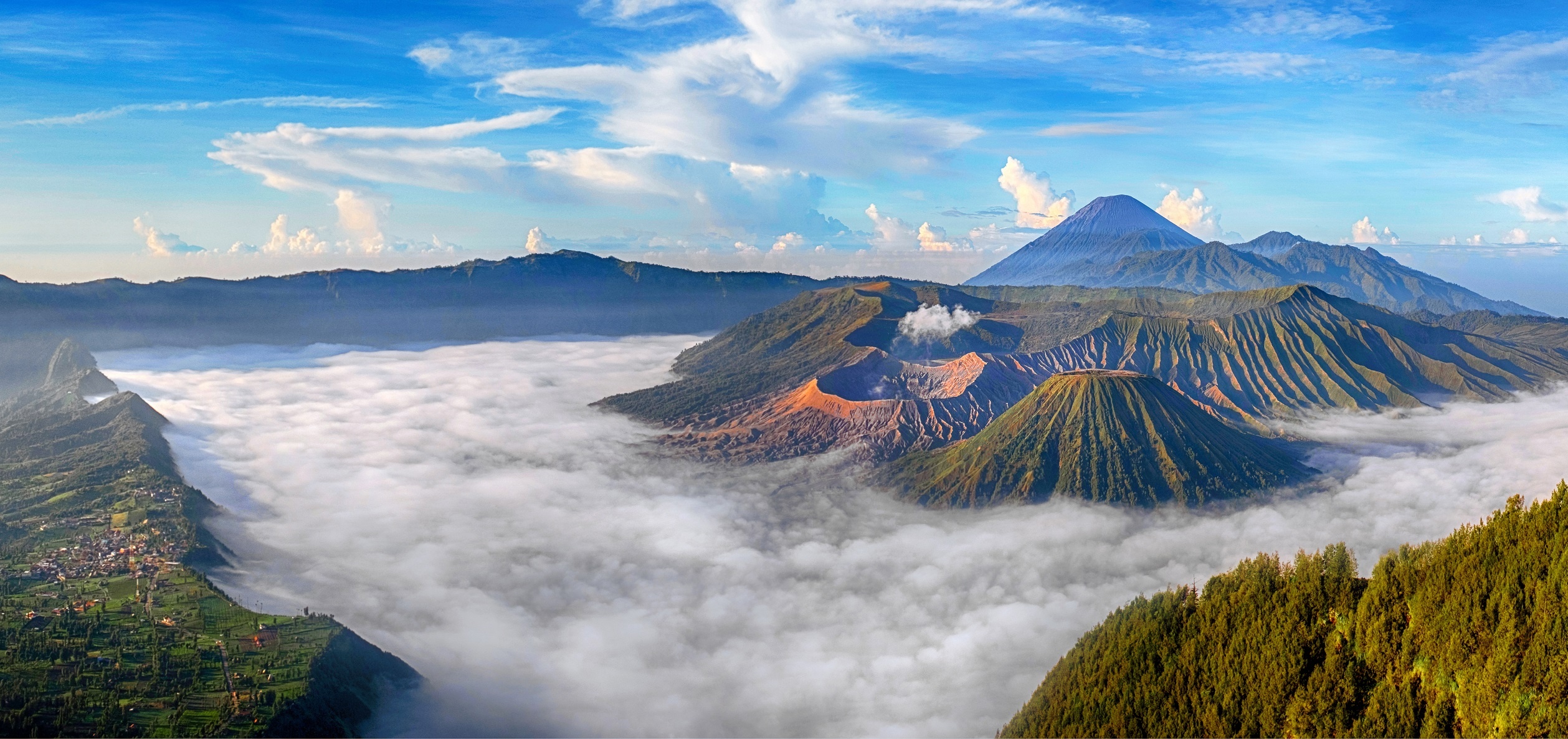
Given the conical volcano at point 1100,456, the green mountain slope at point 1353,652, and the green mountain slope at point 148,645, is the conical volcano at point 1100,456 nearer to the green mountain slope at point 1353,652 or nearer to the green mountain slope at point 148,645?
the green mountain slope at point 1353,652

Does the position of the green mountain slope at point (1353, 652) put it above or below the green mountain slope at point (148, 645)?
above

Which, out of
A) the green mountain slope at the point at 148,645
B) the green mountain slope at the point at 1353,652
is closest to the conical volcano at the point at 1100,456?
the green mountain slope at the point at 1353,652

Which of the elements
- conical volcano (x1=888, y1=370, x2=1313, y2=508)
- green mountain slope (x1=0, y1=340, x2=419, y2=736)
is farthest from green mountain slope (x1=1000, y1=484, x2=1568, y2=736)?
conical volcano (x1=888, y1=370, x2=1313, y2=508)

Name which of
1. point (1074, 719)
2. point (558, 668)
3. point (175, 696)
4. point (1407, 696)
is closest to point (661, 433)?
point (558, 668)

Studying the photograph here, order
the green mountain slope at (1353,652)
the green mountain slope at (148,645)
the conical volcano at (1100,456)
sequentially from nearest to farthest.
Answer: the green mountain slope at (1353,652), the green mountain slope at (148,645), the conical volcano at (1100,456)

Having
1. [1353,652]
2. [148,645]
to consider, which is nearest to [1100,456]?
[1353,652]

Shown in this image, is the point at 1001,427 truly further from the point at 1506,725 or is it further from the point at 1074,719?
the point at 1506,725

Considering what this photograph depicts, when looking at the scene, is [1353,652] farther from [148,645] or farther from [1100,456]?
[148,645]
